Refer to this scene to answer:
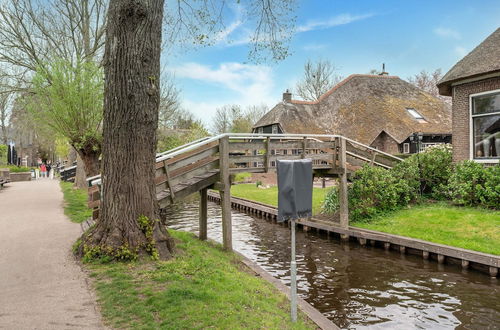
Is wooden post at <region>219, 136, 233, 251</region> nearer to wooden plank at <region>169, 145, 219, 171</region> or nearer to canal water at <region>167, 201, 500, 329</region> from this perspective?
wooden plank at <region>169, 145, 219, 171</region>

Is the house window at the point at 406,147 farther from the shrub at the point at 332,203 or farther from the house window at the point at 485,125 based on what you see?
the shrub at the point at 332,203

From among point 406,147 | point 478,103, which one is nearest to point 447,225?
point 478,103

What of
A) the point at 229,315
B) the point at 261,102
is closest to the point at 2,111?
the point at 261,102

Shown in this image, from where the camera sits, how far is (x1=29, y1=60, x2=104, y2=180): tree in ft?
49.3

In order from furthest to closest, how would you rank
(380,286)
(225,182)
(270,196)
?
(270,196) → (225,182) → (380,286)

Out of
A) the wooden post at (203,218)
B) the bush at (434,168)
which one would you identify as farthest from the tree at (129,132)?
the bush at (434,168)

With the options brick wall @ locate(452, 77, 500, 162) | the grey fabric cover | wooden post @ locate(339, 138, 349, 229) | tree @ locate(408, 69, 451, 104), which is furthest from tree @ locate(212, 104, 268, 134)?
the grey fabric cover

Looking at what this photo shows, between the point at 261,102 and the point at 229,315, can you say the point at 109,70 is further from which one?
the point at 261,102

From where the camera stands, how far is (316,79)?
44938 millimetres

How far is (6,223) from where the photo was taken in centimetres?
1010

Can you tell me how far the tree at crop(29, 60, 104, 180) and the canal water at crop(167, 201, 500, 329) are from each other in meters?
8.04

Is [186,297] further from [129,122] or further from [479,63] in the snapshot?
[479,63]

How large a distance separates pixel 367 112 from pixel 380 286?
24.1m

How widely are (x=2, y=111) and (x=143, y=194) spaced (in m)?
44.6
